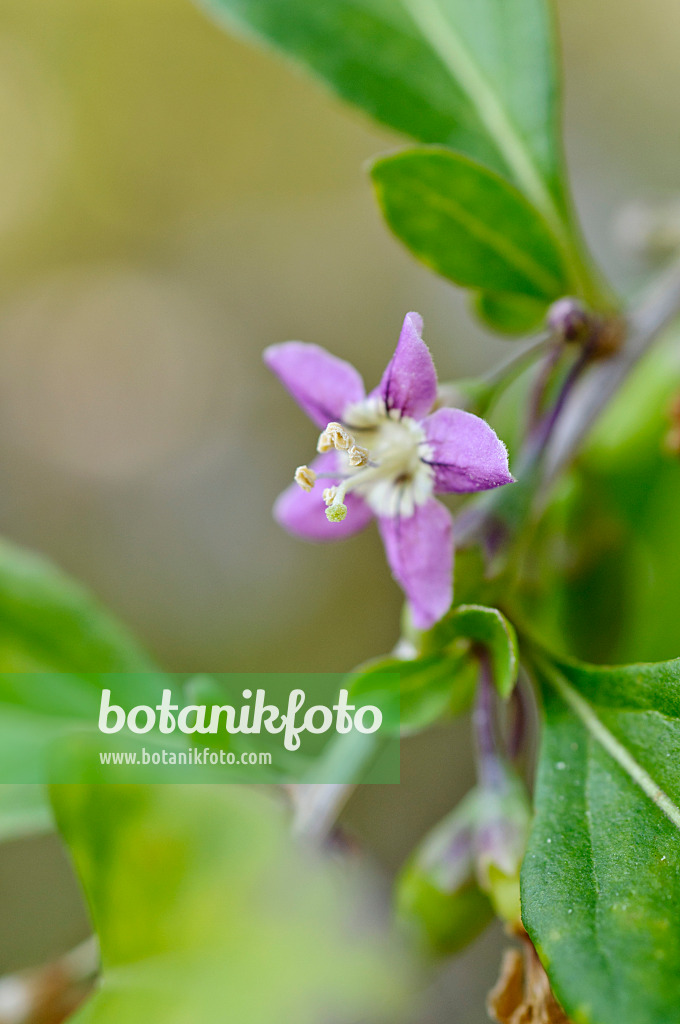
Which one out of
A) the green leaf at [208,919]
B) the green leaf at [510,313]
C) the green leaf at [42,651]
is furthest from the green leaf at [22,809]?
the green leaf at [510,313]

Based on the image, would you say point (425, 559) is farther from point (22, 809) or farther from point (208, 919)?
point (22, 809)

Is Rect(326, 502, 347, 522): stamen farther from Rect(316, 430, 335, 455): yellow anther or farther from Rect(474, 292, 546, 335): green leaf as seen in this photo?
Rect(474, 292, 546, 335): green leaf

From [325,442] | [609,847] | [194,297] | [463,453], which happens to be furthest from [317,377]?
[194,297]

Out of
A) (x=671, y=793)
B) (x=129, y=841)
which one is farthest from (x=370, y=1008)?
(x=671, y=793)

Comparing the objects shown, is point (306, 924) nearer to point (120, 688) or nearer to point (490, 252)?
point (120, 688)

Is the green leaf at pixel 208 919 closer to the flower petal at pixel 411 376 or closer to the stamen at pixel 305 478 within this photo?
the stamen at pixel 305 478

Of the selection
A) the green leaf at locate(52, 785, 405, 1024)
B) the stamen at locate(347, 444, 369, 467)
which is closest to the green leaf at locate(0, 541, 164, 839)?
the green leaf at locate(52, 785, 405, 1024)
